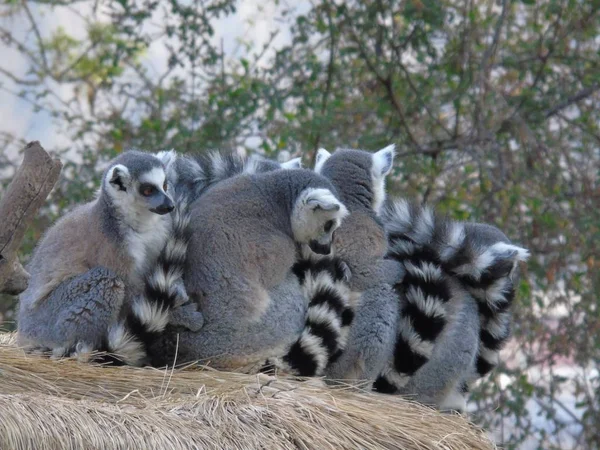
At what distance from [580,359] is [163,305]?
4856 millimetres

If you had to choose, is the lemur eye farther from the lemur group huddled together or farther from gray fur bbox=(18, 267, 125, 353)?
gray fur bbox=(18, 267, 125, 353)

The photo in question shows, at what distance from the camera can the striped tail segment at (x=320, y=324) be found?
4305 millimetres

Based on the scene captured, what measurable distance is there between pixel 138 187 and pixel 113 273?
37 centimetres

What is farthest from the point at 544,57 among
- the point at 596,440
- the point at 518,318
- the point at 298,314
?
the point at 298,314

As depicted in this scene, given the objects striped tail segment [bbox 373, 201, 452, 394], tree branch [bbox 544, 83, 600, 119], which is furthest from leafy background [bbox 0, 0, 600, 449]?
striped tail segment [bbox 373, 201, 452, 394]

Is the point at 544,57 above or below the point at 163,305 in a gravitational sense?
above

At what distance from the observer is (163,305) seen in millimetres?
3961

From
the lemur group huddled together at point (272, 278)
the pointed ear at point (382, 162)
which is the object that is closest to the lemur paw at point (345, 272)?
the lemur group huddled together at point (272, 278)

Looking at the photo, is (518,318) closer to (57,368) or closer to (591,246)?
(591,246)

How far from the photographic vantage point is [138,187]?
4.07 meters

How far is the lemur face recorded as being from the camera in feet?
13.2

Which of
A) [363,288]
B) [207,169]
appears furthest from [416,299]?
[207,169]

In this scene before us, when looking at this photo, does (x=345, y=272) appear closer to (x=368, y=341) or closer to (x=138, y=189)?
(x=368, y=341)

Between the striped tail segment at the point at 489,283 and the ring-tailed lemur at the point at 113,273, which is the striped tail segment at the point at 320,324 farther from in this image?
the striped tail segment at the point at 489,283
